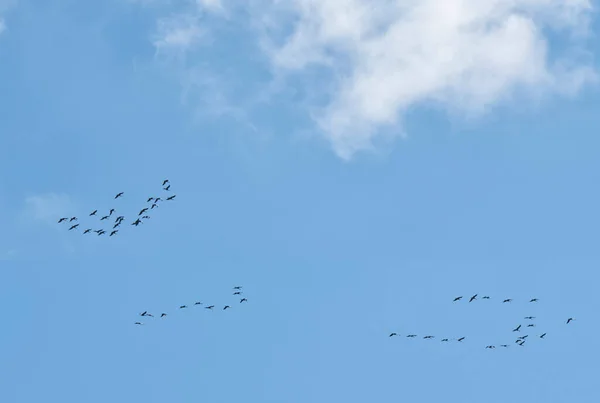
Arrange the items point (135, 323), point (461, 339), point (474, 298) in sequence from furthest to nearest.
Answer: point (461, 339) < point (474, 298) < point (135, 323)

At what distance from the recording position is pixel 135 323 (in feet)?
485

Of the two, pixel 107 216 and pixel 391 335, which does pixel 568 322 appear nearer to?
pixel 391 335

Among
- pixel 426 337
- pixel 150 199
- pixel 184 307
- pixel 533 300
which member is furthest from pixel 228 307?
pixel 533 300

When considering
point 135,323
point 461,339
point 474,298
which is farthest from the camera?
point 461,339

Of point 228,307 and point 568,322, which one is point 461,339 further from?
point 228,307

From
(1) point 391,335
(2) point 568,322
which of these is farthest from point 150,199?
(2) point 568,322

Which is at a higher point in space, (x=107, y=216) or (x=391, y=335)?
(x=107, y=216)

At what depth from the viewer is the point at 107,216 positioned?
154 meters

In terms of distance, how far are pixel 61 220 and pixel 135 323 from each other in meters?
17.9

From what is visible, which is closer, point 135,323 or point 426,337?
point 135,323

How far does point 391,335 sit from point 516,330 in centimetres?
2005

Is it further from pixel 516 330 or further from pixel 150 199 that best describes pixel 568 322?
pixel 150 199

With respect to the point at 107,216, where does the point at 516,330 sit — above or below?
below

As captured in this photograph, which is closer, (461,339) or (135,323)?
(135,323)
